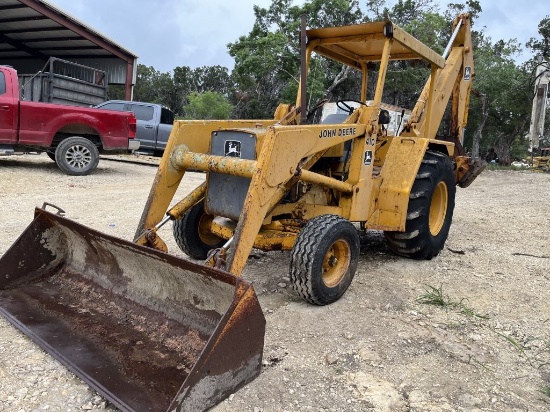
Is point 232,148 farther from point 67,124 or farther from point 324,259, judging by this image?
point 67,124

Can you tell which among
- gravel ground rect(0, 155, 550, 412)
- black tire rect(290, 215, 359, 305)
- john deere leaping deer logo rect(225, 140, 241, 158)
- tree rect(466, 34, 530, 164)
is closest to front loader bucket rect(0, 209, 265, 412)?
gravel ground rect(0, 155, 550, 412)

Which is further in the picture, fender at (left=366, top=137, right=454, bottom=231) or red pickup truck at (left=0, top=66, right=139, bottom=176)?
red pickup truck at (left=0, top=66, right=139, bottom=176)

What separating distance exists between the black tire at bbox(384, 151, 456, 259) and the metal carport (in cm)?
1671

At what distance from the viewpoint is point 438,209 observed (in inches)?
243

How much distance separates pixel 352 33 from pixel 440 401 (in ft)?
11.5

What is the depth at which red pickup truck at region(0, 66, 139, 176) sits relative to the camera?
1011 centimetres

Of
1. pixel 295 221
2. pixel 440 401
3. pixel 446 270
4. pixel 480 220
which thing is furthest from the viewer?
pixel 480 220

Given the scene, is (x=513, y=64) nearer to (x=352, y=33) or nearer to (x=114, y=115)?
(x=114, y=115)

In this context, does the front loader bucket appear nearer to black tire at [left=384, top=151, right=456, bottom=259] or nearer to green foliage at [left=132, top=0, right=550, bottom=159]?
black tire at [left=384, top=151, right=456, bottom=259]

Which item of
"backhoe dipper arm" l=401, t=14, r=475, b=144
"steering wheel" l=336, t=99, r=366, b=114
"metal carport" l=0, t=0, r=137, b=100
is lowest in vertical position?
"steering wheel" l=336, t=99, r=366, b=114

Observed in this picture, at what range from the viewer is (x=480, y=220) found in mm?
8805

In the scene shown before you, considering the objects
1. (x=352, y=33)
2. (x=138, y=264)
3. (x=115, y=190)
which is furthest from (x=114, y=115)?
(x=138, y=264)

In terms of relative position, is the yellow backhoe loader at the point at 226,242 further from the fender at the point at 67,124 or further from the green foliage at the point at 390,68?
the green foliage at the point at 390,68

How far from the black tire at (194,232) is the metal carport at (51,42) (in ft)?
52.6
